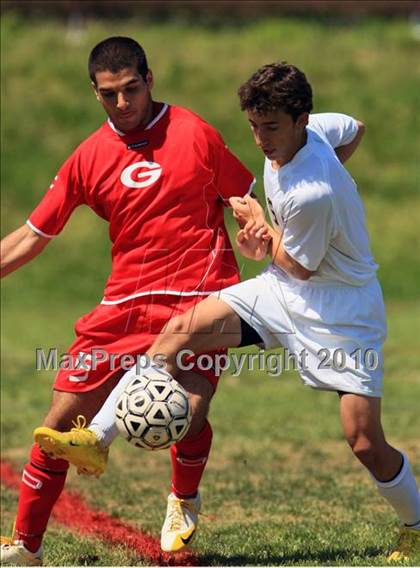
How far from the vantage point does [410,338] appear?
54.7 ft

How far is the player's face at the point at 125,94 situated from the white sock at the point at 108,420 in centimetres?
127

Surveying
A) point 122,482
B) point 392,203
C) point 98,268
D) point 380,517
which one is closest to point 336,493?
point 380,517

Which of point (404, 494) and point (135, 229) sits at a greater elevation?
point (135, 229)

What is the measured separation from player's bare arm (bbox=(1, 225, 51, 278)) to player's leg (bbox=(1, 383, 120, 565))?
0.74 m

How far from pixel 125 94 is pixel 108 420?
162cm

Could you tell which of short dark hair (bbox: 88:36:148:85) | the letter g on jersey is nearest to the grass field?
the letter g on jersey

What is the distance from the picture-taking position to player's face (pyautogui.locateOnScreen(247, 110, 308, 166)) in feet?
19.5

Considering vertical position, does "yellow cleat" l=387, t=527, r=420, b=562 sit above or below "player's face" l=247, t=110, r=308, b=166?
below

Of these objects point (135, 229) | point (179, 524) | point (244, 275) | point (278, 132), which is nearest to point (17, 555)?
point (179, 524)

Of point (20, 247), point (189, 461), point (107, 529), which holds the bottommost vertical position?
point (107, 529)

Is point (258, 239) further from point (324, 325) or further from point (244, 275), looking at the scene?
point (244, 275)

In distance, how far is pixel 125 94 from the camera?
251 inches

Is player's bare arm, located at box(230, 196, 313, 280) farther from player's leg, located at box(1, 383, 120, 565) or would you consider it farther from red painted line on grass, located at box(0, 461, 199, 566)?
red painted line on grass, located at box(0, 461, 199, 566)

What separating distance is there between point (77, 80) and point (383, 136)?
21.2 feet
